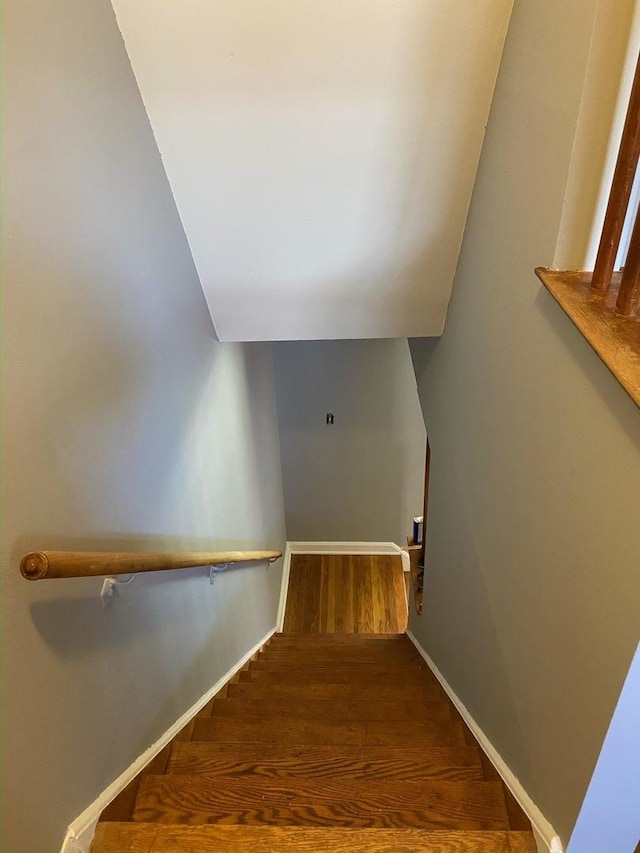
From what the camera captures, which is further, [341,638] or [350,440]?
[350,440]

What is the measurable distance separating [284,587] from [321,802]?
3356 mm

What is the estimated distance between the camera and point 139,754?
1602 mm

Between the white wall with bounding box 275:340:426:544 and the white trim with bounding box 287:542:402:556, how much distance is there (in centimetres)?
6

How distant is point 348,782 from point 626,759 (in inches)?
32.3

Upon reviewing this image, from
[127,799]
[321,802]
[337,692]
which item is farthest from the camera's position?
[337,692]

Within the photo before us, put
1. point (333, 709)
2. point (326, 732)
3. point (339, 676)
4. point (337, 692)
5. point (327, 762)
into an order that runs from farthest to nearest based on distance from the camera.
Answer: point (339, 676), point (337, 692), point (333, 709), point (326, 732), point (327, 762)

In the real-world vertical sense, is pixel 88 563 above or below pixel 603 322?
below

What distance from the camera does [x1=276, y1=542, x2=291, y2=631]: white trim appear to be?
15.0 feet

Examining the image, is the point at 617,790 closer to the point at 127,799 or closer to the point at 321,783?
the point at 321,783

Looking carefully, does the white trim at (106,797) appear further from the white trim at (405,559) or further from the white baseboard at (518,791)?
the white trim at (405,559)

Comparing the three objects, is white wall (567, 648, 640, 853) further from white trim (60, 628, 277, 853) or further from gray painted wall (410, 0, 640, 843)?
white trim (60, 628, 277, 853)

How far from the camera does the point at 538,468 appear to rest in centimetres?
136

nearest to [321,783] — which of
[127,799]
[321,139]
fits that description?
[127,799]

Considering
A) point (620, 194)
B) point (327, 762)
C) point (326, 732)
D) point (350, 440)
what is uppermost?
point (620, 194)
